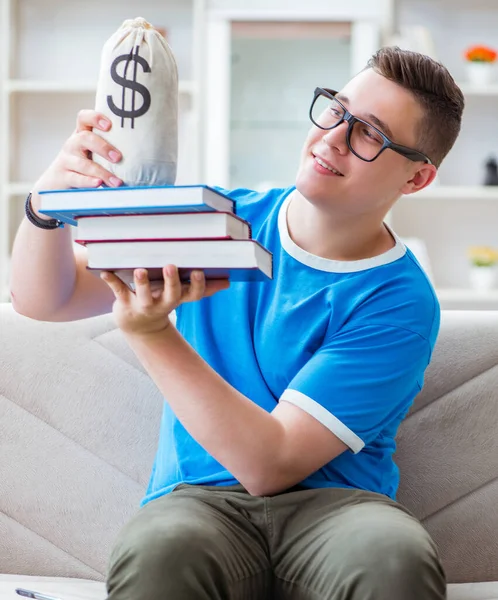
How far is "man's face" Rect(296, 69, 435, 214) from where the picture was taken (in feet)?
4.56

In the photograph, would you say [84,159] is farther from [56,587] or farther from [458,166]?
[458,166]

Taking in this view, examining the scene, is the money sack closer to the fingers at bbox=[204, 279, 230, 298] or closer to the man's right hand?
the man's right hand

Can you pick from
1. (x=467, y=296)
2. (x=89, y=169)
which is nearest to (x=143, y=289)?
(x=89, y=169)

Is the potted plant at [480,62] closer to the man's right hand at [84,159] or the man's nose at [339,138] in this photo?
the man's nose at [339,138]

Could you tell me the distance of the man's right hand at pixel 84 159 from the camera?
1.12m

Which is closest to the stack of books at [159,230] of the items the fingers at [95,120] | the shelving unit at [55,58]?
the fingers at [95,120]

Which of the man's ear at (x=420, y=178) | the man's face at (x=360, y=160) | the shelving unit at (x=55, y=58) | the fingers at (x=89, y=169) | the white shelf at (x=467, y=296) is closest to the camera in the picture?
the fingers at (x=89, y=169)

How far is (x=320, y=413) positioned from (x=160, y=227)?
388 millimetres

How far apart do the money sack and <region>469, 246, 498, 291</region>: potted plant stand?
3.32 meters

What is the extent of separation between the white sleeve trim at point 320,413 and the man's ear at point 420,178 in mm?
458

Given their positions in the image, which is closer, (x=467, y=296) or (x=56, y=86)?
(x=467, y=296)

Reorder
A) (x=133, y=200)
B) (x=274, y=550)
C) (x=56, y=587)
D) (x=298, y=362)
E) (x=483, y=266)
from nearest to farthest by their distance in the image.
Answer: (x=133, y=200) → (x=274, y=550) → (x=298, y=362) → (x=56, y=587) → (x=483, y=266)

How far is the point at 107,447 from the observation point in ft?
5.37

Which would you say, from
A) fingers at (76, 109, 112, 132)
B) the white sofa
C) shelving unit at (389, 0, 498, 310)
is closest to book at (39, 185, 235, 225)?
fingers at (76, 109, 112, 132)
